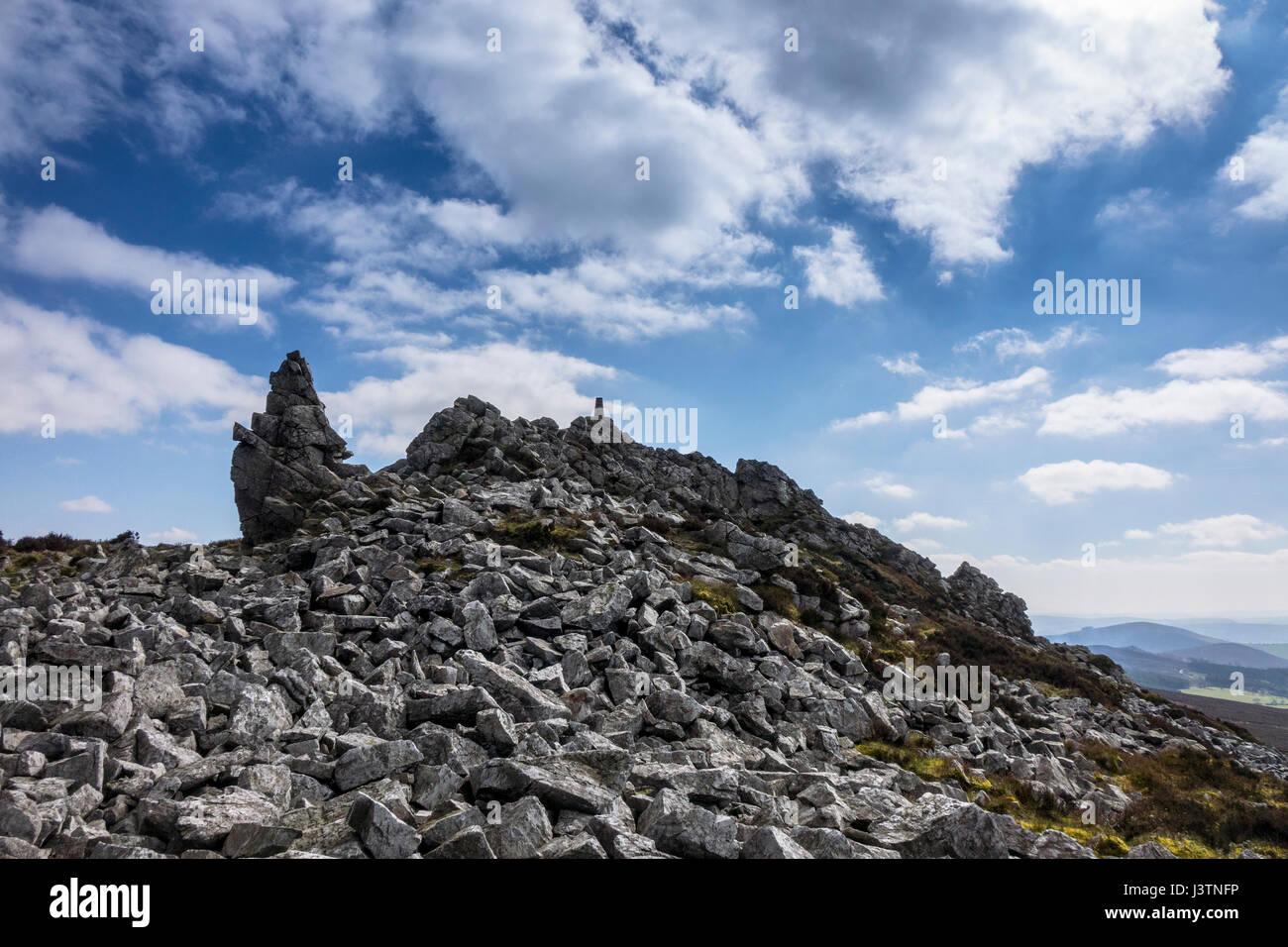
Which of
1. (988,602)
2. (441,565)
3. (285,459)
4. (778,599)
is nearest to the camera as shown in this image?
(441,565)

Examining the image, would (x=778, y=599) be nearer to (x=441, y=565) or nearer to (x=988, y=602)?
(x=441, y=565)

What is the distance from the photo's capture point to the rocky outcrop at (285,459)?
3400 cm

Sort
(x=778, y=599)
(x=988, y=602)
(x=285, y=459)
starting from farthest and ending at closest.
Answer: (x=988, y=602), (x=285, y=459), (x=778, y=599)

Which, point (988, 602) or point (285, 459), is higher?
point (285, 459)

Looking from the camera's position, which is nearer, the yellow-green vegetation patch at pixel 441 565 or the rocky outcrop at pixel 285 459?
the yellow-green vegetation patch at pixel 441 565

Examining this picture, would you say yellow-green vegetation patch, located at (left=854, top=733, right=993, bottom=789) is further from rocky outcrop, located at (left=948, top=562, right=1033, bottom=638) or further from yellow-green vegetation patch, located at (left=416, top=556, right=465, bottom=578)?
rocky outcrop, located at (left=948, top=562, right=1033, bottom=638)

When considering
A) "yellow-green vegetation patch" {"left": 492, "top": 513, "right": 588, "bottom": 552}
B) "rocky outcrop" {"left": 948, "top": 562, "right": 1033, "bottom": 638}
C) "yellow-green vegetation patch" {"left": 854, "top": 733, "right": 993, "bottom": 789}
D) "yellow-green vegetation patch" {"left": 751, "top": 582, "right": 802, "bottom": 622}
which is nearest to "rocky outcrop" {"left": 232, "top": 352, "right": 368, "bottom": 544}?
"yellow-green vegetation patch" {"left": 492, "top": 513, "right": 588, "bottom": 552}

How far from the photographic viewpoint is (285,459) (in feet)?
127

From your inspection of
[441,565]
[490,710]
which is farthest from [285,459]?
[490,710]

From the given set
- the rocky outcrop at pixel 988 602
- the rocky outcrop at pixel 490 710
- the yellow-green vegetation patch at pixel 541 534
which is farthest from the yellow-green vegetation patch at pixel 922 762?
the rocky outcrop at pixel 988 602

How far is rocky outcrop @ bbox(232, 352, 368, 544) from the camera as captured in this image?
112 feet

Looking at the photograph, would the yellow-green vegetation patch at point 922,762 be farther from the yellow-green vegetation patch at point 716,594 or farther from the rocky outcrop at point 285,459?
the rocky outcrop at point 285,459

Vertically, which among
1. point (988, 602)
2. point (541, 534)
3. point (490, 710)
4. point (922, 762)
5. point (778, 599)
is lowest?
point (988, 602)
